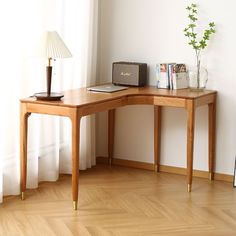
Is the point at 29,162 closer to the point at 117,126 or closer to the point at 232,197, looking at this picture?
the point at 117,126

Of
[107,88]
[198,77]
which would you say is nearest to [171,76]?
[198,77]

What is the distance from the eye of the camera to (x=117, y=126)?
5.15 m

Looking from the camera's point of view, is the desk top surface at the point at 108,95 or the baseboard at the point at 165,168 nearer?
the desk top surface at the point at 108,95

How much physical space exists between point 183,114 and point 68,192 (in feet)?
3.91

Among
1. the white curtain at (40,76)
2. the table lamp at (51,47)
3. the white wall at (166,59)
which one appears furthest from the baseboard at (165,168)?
the table lamp at (51,47)

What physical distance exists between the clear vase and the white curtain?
0.86m

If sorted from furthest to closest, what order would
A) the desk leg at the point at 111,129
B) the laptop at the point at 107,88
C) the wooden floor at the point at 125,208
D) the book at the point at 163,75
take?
1. the desk leg at the point at 111,129
2. the book at the point at 163,75
3. the laptop at the point at 107,88
4. the wooden floor at the point at 125,208

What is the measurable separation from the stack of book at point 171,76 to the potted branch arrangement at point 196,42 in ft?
0.23

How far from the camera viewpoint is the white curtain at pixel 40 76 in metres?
4.01

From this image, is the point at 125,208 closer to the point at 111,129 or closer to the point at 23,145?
the point at 23,145

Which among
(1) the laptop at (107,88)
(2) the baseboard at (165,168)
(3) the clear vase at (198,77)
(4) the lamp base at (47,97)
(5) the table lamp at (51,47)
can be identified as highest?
(5) the table lamp at (51,47)

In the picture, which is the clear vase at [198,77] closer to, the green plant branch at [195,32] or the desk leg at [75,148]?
the green plant branch at [195,32]


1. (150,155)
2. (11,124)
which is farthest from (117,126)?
(11,124)

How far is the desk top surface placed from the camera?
3900mm
